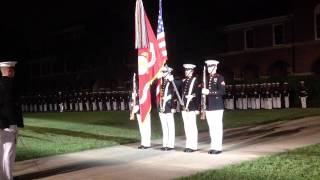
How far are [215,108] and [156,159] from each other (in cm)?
186

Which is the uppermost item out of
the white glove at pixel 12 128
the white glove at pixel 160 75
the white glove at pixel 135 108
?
the white glove at pixel 160 75

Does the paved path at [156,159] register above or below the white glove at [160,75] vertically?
below

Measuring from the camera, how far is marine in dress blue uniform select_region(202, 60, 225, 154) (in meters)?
12.9

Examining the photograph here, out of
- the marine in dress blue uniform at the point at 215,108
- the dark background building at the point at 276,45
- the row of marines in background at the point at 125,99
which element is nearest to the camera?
the marine in dress blue uniform at the point at 215,108

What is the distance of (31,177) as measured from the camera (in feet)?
35.4

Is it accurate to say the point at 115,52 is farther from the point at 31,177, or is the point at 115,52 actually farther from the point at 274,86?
the point at 31,177

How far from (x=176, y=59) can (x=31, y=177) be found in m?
32.3

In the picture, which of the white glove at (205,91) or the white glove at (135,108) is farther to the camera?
the white glove at (135,108)

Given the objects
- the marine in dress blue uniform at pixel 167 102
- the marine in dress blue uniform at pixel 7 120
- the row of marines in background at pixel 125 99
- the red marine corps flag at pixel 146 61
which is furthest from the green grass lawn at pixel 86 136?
the row of marines in background at pixel 125 99

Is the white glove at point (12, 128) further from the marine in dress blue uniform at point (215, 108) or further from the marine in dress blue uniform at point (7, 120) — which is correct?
the marine in dress blue uniform at point (215, 108)

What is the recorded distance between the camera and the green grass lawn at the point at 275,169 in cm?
949

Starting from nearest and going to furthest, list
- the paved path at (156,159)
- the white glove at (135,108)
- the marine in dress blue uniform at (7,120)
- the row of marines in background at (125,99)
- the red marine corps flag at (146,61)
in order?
the marine in dress blue uniform at (7,120)
the paved path at (156,159)
the red marine corps flag at (146,61)
the white glove at (135,108)
the row of marines in background at (125,99)

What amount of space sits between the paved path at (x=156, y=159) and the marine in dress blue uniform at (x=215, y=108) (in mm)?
322

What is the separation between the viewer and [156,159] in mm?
12375
